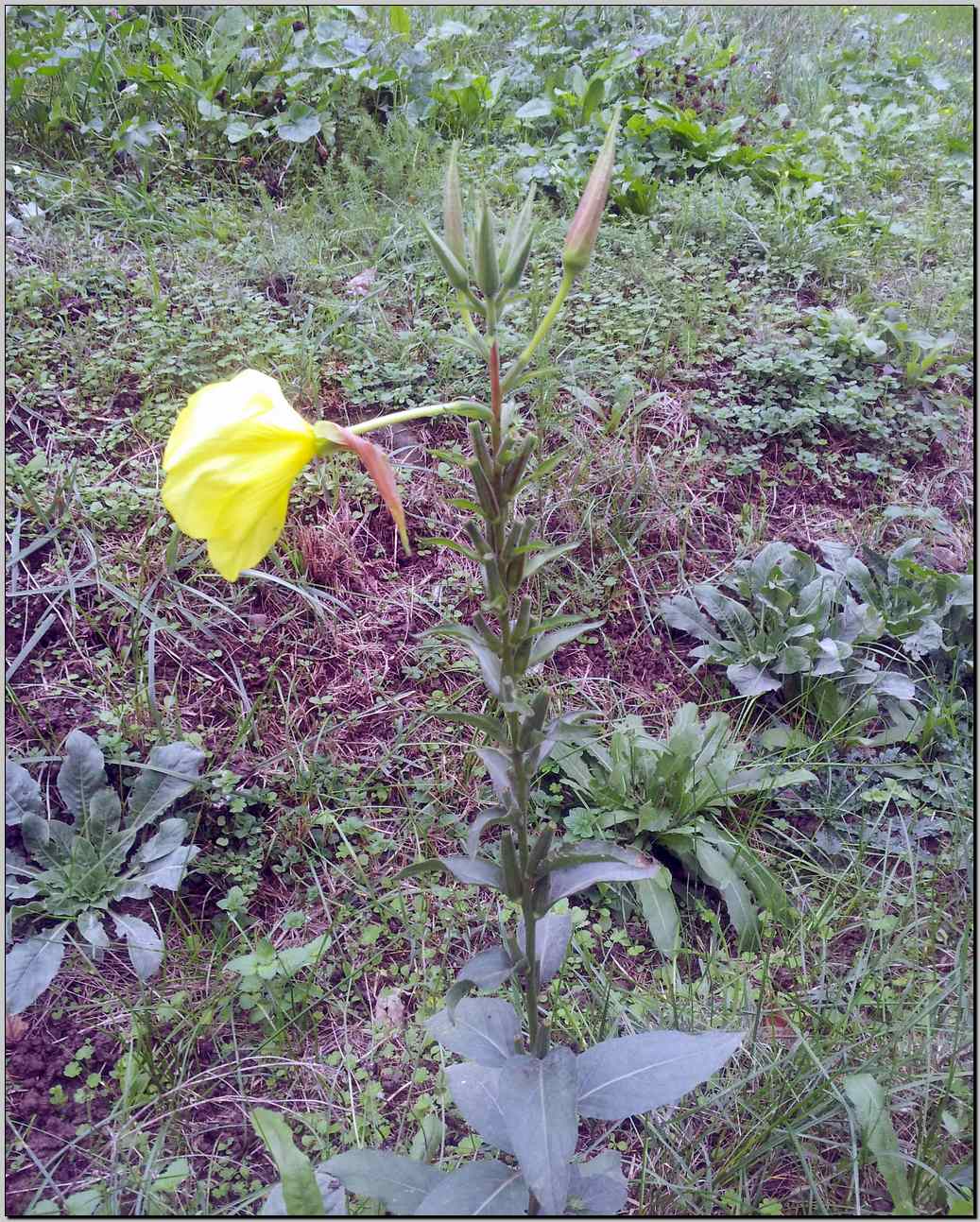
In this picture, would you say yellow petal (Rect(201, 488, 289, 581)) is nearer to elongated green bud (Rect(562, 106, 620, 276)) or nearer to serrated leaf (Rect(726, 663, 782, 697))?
elongated green bud (Rect(562, 106, 620, 276))

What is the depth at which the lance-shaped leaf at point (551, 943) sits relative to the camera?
1.43 meters

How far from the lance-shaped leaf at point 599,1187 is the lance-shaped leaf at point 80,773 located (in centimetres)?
138

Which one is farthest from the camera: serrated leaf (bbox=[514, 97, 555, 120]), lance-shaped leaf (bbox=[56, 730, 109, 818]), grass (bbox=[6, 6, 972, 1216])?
serrated leaf (bbox=[514, 97, 555, 120])

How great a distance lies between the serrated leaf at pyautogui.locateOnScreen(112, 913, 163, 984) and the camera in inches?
70.6

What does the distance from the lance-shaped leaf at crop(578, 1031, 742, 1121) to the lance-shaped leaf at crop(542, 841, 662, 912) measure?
313 millimetres

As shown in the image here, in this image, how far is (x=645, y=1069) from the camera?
4.46ft

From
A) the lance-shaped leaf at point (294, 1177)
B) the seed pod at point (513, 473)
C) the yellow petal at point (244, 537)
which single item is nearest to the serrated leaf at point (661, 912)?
the lance-shaped leaf at point (294, 1177)

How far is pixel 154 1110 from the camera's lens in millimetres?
1634

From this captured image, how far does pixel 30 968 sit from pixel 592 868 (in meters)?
1.28

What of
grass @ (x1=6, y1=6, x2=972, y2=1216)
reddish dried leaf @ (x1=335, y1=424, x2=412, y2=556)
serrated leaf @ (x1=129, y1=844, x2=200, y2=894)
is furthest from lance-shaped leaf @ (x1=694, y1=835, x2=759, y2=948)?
reddish dried leaf @ (x1=335, y1=424, x2=412, y2=556)

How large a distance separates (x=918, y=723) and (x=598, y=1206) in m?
1.57

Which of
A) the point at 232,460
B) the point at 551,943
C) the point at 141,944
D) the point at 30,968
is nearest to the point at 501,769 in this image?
the point at 551,943

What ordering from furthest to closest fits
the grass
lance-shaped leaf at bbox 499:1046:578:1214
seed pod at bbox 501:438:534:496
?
the grass
lance-shaped leaf at bbox 499:1046:578:1214
seed pod at bbox 501:438:534:496

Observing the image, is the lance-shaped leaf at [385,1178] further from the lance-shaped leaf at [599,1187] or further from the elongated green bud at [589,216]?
the elongated green bud at [589,216]
